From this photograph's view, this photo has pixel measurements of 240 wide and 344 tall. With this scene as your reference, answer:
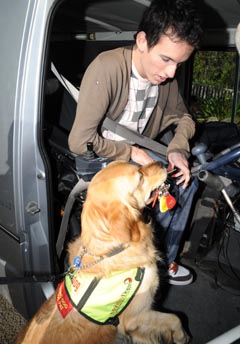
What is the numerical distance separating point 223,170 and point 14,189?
1271mm

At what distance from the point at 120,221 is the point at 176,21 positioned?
118 centimetres

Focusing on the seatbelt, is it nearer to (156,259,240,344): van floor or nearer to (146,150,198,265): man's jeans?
(146,150,198,265): man's jeans

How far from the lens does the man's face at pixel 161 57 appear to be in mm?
1788

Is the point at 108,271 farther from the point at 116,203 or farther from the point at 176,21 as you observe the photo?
the point at 176,21

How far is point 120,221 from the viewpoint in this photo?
157 centimetres

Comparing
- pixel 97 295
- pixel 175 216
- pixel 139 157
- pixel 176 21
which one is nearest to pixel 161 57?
pixel 176 21

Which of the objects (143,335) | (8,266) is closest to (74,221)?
(8,266)

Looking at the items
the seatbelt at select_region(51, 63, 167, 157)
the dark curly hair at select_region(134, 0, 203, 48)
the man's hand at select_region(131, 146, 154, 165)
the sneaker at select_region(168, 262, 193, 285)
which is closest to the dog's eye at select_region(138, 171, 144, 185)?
the man's hand at select_region(131, 146, 154, 165)

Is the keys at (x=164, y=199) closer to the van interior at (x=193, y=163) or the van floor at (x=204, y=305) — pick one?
the van interior at (x=193, y=163)

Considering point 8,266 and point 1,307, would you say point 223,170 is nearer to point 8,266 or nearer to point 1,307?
point 8,266

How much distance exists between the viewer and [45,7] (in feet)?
4.71

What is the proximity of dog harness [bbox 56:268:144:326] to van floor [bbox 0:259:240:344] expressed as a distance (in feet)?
2.51

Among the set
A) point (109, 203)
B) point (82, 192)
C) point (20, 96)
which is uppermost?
point (20, 96)

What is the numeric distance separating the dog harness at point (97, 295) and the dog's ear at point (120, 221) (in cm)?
25
